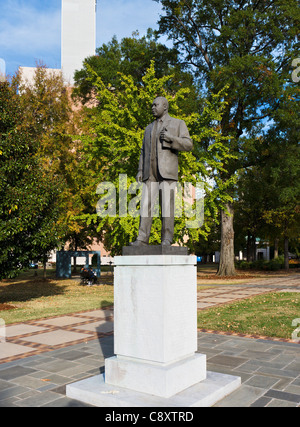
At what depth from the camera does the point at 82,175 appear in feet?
83.5

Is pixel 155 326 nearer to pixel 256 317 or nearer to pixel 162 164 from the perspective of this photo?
pixel 162 164

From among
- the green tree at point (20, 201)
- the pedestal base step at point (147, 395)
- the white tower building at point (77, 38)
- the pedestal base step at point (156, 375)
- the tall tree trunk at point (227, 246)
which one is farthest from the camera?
the white tower building at point (77, 38)

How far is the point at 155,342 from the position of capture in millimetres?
4645

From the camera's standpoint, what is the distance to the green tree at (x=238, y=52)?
22.4m

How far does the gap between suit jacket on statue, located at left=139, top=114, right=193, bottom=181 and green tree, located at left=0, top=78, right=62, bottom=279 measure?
25.4 ft

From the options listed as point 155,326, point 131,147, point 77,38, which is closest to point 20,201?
point 131,147

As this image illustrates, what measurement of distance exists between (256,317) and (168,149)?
6.70 metres

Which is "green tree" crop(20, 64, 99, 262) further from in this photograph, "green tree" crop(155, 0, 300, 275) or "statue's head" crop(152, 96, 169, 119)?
"statue's head" crop(152, 96, 169, 119)

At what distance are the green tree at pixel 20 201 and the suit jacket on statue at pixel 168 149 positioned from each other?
774cm

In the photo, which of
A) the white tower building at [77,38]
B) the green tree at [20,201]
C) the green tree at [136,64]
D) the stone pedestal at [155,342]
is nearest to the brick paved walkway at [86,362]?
the stone pedestal at [155,342]

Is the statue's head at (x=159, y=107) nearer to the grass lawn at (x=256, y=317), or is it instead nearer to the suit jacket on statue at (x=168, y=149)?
the suit jacket on statue at (x=168, y=149)

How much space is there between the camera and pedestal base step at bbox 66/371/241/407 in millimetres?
4359
